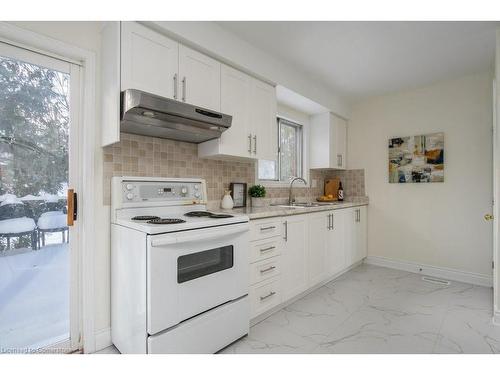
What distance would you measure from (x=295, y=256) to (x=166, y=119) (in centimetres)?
159

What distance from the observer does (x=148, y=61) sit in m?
1.70

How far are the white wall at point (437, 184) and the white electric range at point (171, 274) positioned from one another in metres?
2.57

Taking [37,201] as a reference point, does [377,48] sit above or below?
above

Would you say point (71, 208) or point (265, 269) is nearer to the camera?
point (71, 208)

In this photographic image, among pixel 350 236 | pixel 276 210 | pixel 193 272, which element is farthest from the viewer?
pixel 350 236

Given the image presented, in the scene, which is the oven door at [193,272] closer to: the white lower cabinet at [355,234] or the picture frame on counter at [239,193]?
the picture frame on counter at [239,193]

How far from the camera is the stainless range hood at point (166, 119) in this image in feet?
A: 5.00

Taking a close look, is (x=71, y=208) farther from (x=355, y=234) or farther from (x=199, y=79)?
(x=355, y=234)

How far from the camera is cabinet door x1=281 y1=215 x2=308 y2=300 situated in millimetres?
2316

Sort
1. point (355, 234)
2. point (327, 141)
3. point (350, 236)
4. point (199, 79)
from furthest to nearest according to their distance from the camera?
1. point (327, 141)
2. point (355, 234)
3. point (350, 236)
4. point (199, 79)

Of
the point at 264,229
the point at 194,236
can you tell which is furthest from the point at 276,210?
the point at 194,236

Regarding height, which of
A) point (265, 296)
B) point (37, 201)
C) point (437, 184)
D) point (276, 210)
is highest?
point (437, 184)

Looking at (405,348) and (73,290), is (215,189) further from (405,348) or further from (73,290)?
(405,348)

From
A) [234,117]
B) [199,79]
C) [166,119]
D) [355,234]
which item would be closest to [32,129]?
[166,119]
